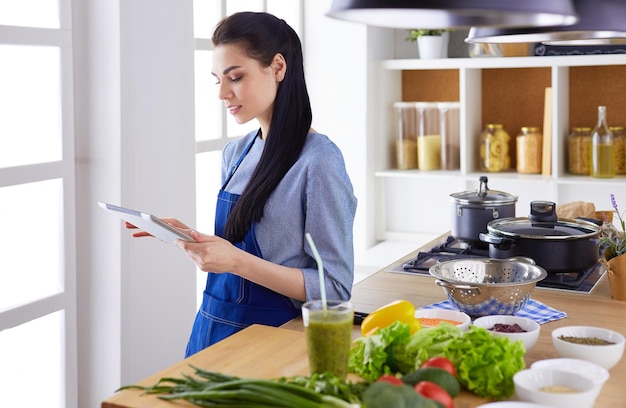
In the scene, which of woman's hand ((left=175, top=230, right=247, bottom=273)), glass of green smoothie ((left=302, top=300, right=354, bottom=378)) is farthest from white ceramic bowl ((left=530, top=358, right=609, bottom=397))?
woman's hand ((left=175, top=230, right=247, bottom=273))

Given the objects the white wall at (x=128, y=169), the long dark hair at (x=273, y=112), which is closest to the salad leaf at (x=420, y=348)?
the long dark hair at (x=273, y=112)

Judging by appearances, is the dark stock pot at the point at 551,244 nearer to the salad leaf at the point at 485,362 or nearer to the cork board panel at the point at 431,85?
the salad leaf at the point at 485,362

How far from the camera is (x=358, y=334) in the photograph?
6.82 ft

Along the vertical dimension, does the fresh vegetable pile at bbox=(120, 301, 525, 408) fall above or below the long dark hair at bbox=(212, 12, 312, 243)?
below

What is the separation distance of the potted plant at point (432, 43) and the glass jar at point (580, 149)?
31.1 inches

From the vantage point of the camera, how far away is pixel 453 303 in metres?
2.18

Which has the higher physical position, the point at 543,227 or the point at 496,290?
the point at 543,227

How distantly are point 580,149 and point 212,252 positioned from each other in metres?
2.67

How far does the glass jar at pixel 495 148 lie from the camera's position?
4484 mm

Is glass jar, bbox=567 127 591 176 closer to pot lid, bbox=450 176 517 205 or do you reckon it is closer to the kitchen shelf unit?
the kitchen shelf unit

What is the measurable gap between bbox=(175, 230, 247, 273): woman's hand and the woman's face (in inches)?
14.5

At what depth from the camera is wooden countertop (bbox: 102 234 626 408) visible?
164 cm

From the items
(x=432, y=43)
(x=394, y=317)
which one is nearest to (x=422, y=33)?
(x=432, y=43)

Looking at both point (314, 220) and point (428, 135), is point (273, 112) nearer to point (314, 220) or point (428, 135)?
point (314, 220)
